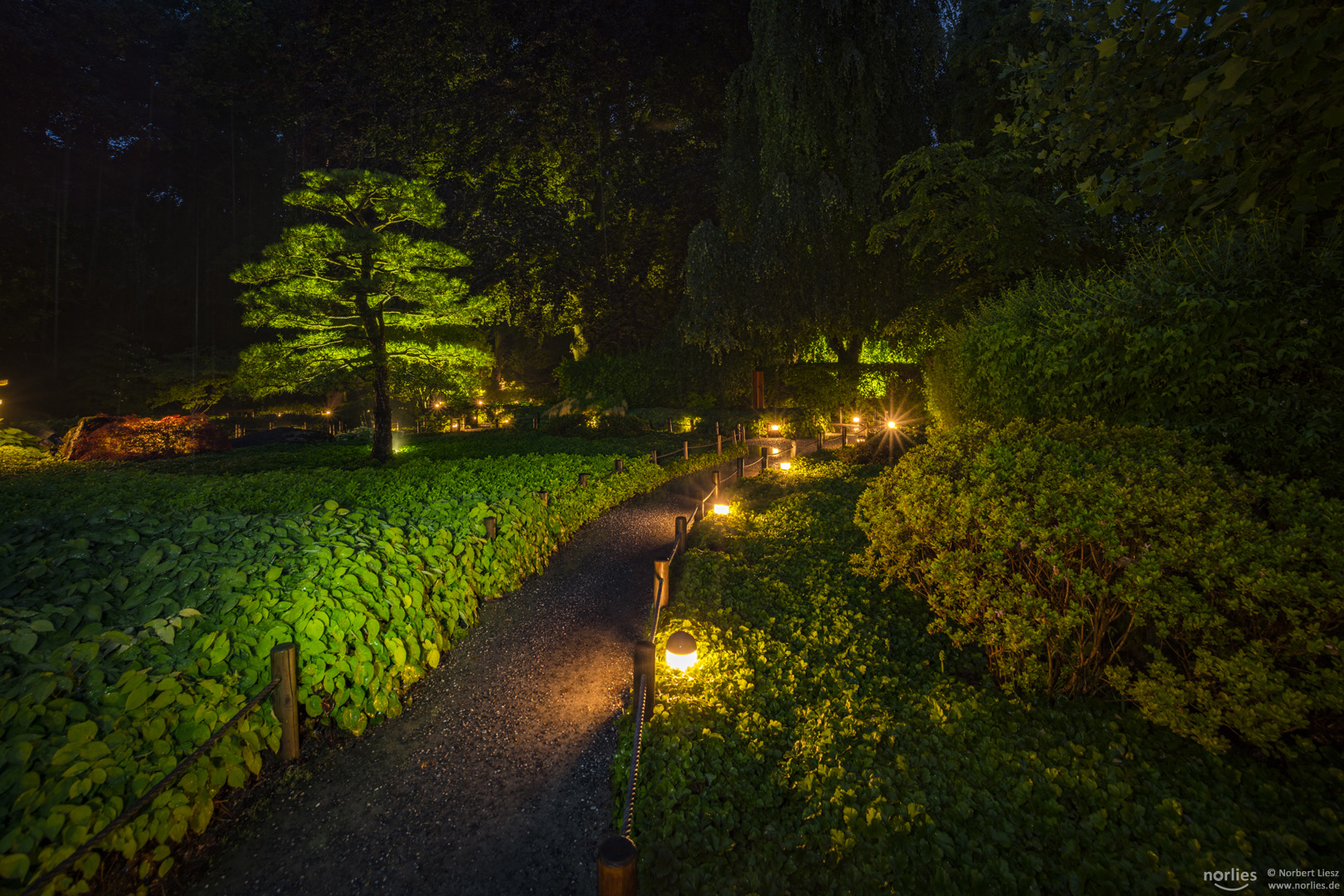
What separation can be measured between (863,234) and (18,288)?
33.9 m

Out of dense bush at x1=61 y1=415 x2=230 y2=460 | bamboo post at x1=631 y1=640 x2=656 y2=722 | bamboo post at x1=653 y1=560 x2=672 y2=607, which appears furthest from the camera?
dense bush at x1=61 y1=415 x2=230 y2=460

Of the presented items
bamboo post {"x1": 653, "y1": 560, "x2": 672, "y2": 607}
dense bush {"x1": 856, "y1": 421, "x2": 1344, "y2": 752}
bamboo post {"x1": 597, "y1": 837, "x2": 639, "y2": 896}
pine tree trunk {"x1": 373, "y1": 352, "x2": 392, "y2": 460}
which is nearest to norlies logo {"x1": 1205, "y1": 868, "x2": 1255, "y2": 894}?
dense bush {"x1": 856, "y1": 421, "x2": 1344, "y2": 752}

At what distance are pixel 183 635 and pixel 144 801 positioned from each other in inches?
42.7

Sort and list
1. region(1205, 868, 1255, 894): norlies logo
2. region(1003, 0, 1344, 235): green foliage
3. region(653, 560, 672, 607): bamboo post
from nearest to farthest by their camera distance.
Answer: region(1205, 868, 1255, 894): norlies logo < region(1003, 0, 1344, 235): green foliage < region(653, 560, 672, 607): bamboo post

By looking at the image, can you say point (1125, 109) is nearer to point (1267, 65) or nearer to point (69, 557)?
point (1267, 65)

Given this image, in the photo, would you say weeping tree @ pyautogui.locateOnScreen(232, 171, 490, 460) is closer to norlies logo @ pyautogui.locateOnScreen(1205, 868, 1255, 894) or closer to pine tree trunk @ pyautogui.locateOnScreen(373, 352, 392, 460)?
pine tree trunk @ pyautogui.locateOnScreen(373, 352, 392, 460)

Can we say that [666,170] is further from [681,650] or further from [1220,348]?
[681,650]

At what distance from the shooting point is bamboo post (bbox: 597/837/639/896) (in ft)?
6.84

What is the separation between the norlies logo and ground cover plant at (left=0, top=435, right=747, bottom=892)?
4.94 meters

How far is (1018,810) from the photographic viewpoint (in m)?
2.93

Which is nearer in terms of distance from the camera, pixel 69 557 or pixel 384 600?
pixel 69 557

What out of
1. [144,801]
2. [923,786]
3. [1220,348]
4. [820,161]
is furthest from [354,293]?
[1220,348]

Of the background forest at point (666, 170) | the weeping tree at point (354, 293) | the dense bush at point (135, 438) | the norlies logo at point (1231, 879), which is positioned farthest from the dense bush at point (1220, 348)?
the dense bush at point (135, 438)

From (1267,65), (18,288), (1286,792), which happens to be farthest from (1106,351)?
(18,288)
